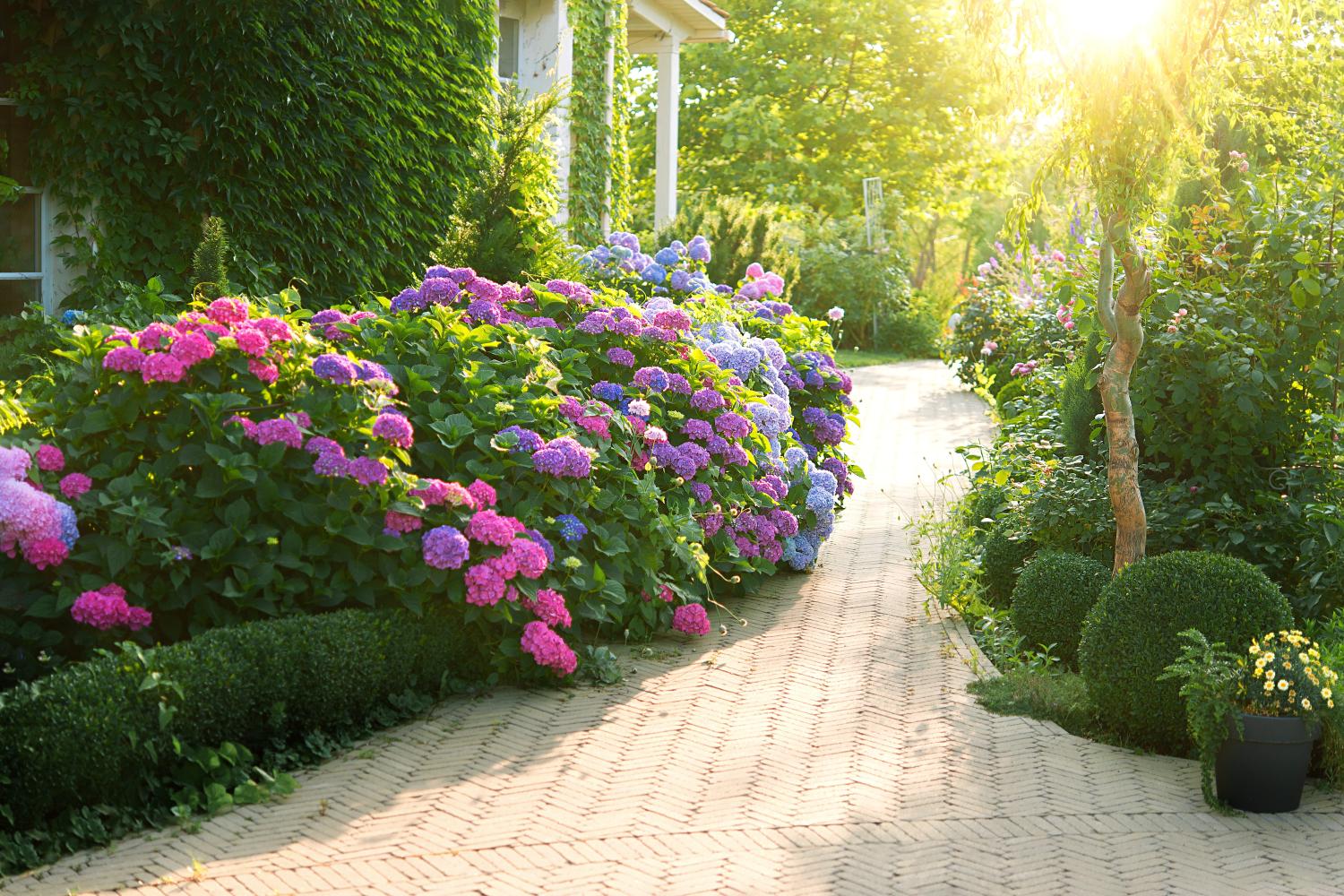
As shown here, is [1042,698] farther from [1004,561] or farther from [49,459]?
[49,459]

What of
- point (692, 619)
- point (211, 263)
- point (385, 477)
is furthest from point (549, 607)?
point (211, 263)

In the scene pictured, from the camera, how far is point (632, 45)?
17094 millimetres

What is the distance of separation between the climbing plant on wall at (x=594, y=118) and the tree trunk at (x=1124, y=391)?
831 cm

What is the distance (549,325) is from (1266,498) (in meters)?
3.48

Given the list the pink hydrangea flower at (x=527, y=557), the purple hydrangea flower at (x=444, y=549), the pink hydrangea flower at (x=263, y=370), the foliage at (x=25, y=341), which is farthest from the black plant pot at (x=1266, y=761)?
the foliage at (x=25, y=341)

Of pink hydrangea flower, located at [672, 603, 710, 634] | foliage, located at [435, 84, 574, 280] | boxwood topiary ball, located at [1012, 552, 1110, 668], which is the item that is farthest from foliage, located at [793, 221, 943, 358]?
pink hydrangea flower, located at [672, 603, 710, 634]

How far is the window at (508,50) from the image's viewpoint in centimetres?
1310

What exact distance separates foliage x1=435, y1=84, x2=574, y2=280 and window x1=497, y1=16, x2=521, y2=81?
2.38m

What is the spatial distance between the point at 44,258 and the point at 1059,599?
617cm

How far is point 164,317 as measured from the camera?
18.1 feet

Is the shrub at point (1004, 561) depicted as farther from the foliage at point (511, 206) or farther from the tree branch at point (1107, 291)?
the foliage at point (511, 206)

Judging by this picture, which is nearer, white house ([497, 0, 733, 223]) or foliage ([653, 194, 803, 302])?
white house ([497, 0, 733, 223])

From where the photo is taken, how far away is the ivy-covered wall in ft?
25.5

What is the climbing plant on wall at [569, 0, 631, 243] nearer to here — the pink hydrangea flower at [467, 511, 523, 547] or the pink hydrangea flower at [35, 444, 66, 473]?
the pink hydrangea flower at [467, 511, 523, 547]
